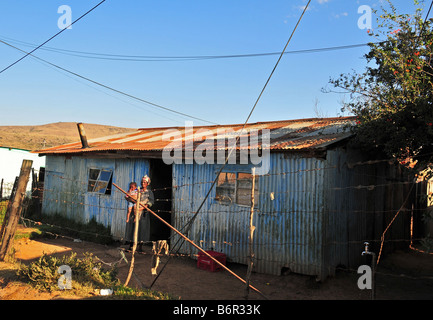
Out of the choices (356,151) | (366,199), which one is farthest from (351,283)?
(356,151)

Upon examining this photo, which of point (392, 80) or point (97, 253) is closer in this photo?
point (392, 80)

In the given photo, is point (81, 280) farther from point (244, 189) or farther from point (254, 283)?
point (244, 189)

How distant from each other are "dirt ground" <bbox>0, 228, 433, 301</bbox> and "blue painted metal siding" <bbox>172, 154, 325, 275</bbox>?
0.41 metres

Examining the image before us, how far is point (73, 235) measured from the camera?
12.3 meters

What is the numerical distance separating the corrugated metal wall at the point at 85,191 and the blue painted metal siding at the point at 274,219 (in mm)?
2614

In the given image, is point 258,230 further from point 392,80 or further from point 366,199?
point 392,80

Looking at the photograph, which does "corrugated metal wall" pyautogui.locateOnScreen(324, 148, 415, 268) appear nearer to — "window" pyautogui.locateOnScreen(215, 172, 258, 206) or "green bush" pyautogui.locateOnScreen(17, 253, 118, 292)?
"window" pyautogui.locateOnScreen(215, 172, 258, 206)


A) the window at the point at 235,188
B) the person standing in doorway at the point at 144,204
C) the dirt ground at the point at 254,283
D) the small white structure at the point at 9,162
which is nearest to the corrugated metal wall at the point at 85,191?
the person standing in doorway at the point at 144,204

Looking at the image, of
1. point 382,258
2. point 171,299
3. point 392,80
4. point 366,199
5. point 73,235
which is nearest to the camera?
point 171,299

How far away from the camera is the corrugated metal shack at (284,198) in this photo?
7719 millimetres

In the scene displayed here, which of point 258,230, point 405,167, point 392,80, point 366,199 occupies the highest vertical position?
point 392,80

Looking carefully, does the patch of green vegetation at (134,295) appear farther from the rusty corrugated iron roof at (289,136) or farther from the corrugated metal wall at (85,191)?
the corrugated metal wall at (85,191)

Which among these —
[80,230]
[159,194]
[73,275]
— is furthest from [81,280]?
[80,230]
